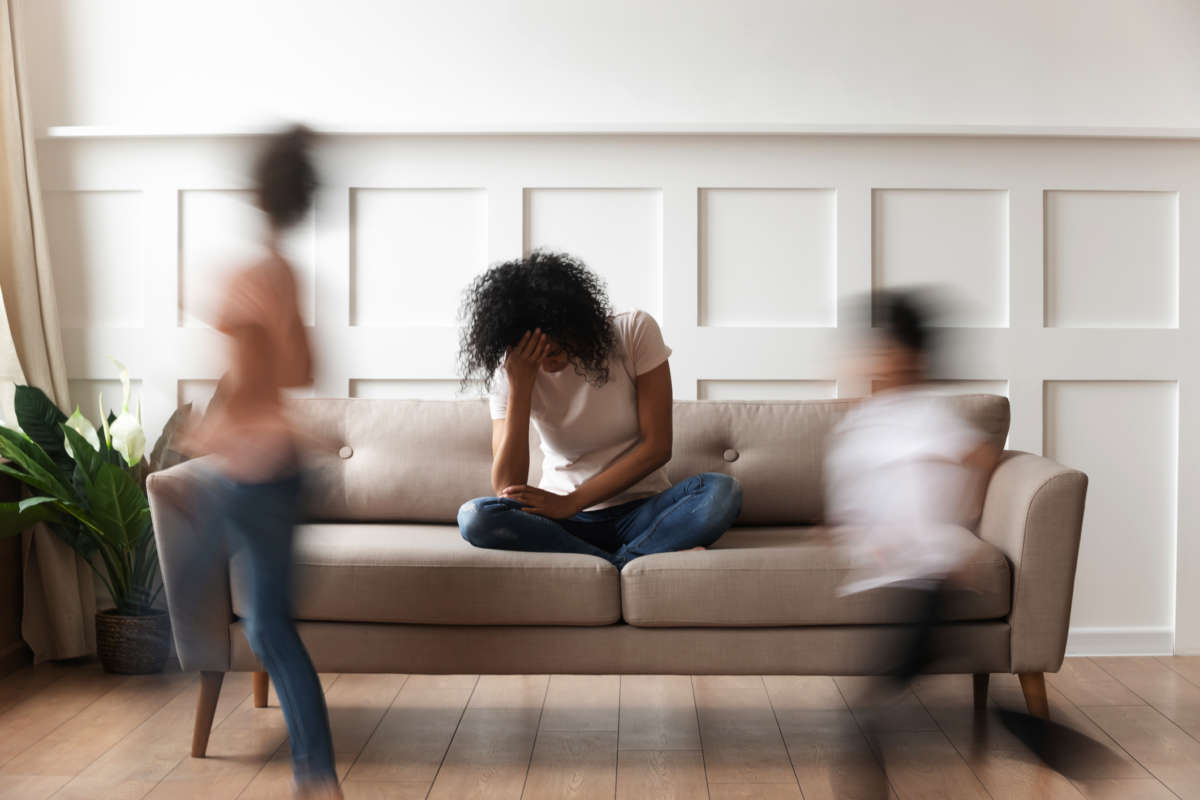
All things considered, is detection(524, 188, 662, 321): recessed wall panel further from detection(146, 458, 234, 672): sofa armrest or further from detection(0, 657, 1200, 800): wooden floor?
detection(146, 458, 234, 672): sofa armrest

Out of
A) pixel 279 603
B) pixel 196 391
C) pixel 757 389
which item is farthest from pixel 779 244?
pixel 279 603

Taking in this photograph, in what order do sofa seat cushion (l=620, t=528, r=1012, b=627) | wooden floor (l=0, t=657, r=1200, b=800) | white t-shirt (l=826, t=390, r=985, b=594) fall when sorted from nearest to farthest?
white t-shirt (l=826, t=390, r=985, b=594) → wooden floor (l=0, t=657, r=1200, b=800) → sofa seat cushion (l=620, t=528, r=1012, b=627)

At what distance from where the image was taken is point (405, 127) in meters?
3.12

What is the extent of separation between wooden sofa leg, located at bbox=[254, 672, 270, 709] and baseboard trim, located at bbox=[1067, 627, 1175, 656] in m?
2.30

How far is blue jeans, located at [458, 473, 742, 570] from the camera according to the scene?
2291mm

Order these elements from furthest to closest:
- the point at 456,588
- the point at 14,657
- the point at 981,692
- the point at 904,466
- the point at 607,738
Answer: the point at 14,657, the point at 981,692, the point at 607,738, the point at 456,588, the point at 904,466

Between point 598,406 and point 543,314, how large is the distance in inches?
10.7

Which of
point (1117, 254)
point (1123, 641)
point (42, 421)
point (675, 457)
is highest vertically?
point (1117, 254)

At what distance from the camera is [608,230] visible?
3186 mm

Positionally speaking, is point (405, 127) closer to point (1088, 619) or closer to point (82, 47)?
point (82, 47)

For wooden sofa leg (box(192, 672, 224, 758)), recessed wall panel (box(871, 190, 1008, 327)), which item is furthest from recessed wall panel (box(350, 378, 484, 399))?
recessed wall panel (box(871, 190, 1008, 327))

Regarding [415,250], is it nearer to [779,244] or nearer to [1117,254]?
[779,244]

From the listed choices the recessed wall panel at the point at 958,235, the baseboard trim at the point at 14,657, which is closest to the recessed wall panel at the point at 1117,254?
the recessed wall panel at the point at 958,235

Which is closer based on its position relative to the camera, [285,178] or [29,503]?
[285,178]
